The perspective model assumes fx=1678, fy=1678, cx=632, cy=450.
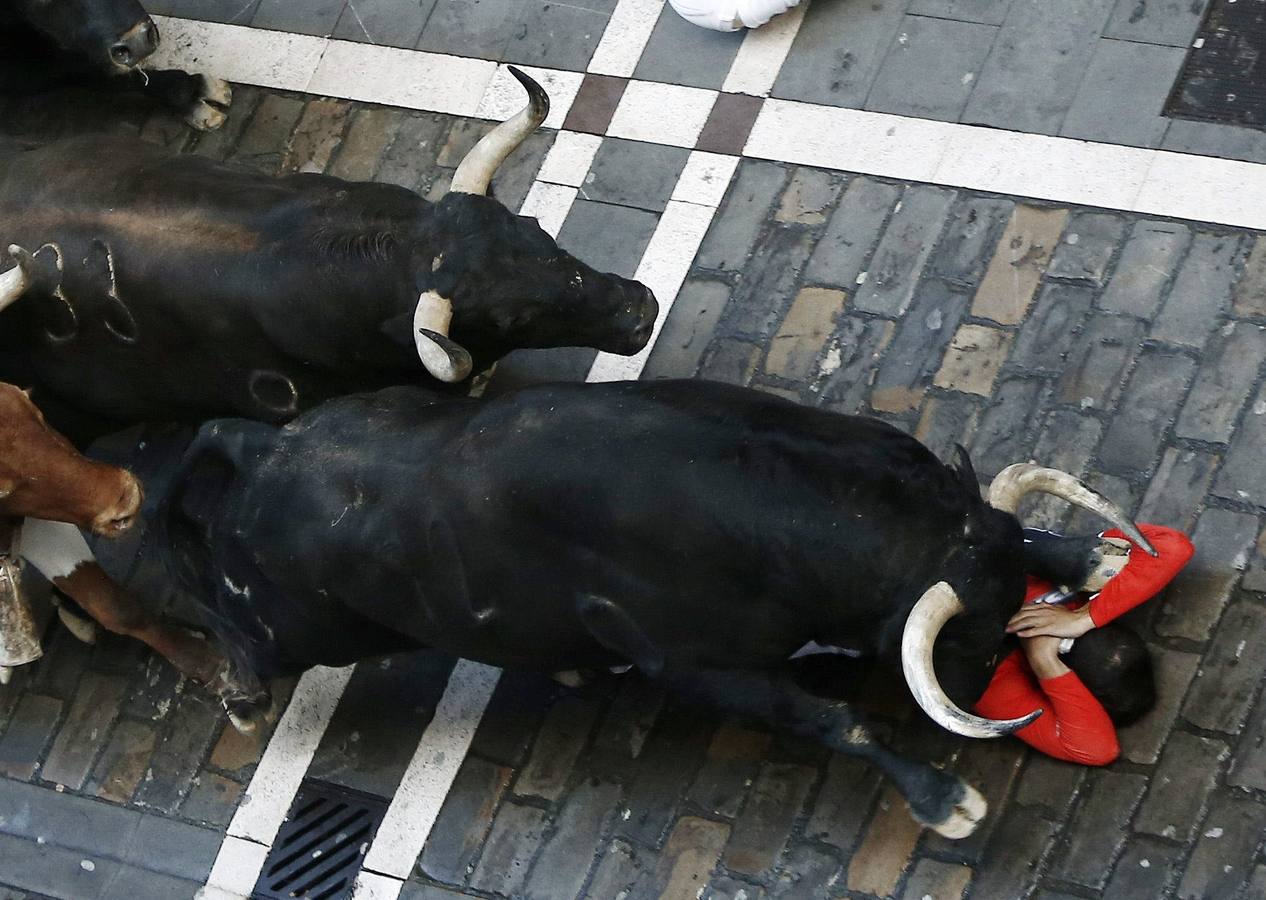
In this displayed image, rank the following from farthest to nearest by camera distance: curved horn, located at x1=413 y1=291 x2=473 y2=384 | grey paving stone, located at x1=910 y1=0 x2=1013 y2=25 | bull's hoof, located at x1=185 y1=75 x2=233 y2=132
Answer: bull's hoof, located at x1=185 y1=75 x2=233 y2=132 → grey paving stone, located at x1=910 y1=0 x2=1013 y2=25 → curved horn, located at x1=413 y1=291 x2=473 y2=384

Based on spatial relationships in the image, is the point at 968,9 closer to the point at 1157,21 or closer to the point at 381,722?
the point at 1157,21

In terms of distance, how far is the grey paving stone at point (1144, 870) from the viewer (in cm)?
500

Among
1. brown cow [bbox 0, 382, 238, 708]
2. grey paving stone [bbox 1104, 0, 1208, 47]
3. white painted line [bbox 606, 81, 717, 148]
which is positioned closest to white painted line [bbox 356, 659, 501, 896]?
brown cow [bbox 0, 382, 238, 708]

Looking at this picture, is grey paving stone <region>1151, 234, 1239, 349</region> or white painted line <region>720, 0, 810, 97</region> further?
white painted line <region>720, 0, 810, 97</region>

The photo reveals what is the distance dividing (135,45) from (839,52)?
3259mm

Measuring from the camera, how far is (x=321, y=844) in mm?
6234

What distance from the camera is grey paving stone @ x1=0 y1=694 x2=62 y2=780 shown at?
6969 mm

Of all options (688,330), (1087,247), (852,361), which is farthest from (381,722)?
(1087,247)

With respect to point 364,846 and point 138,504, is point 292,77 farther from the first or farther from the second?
point 364,846

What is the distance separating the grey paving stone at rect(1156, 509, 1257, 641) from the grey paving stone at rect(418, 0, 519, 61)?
4074 millimetres

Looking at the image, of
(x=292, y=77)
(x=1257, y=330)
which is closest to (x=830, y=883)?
(x=1257, y=330)

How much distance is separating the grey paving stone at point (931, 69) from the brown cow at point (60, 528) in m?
3.42

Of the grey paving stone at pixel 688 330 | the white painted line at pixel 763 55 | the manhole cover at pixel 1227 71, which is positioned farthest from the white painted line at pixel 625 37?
the manhole cover at pixel 1227 71

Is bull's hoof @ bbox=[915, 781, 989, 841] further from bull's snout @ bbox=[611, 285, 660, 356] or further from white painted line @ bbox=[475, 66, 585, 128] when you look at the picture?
white painted line @ bbox=[475, 66, 585, 128]
